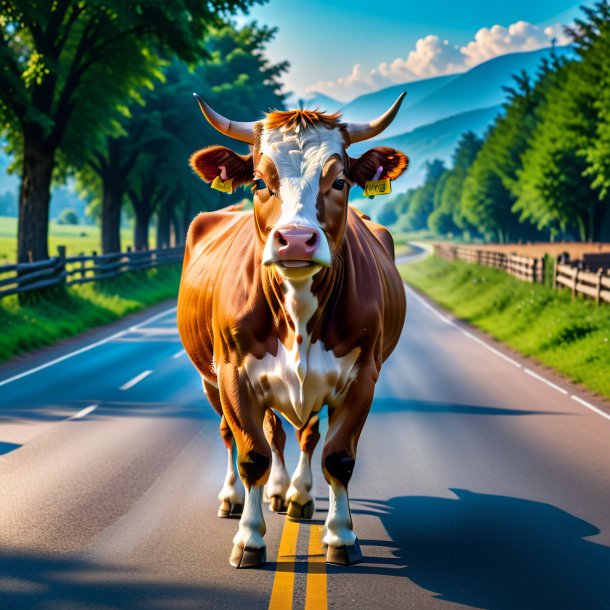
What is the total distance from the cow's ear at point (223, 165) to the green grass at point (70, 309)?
12.9 meters

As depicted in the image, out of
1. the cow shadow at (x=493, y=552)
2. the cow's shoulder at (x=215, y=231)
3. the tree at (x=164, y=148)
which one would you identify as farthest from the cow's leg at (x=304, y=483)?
the tree at (x=164, y=148)

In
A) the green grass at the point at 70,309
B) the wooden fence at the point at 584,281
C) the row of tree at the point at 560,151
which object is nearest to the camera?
the green grass at the point at 70,309

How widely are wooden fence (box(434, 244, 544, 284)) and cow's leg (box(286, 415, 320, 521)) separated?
946 inches

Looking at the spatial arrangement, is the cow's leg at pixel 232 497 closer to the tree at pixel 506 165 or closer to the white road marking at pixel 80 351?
the white road marking at pixel 80 351

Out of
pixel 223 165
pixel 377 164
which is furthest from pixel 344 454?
pixel 223 165

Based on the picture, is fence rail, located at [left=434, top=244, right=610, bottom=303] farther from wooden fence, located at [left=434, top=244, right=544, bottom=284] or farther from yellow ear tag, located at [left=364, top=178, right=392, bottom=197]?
yellow ear tag, located at [left=364, top=178, right=392, bottom=197]

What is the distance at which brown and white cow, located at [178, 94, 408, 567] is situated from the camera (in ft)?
20.6

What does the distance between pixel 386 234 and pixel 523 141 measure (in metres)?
82.1

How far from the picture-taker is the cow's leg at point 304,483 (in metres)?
7.72

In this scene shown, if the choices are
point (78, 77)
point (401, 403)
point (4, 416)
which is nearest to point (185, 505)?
point (4, 416)

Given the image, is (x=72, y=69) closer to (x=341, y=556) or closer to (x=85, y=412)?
(x=85, y=412)

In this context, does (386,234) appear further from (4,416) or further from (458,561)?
(4,416)

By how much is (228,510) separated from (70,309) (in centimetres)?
1969

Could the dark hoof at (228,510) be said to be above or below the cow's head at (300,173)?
below
